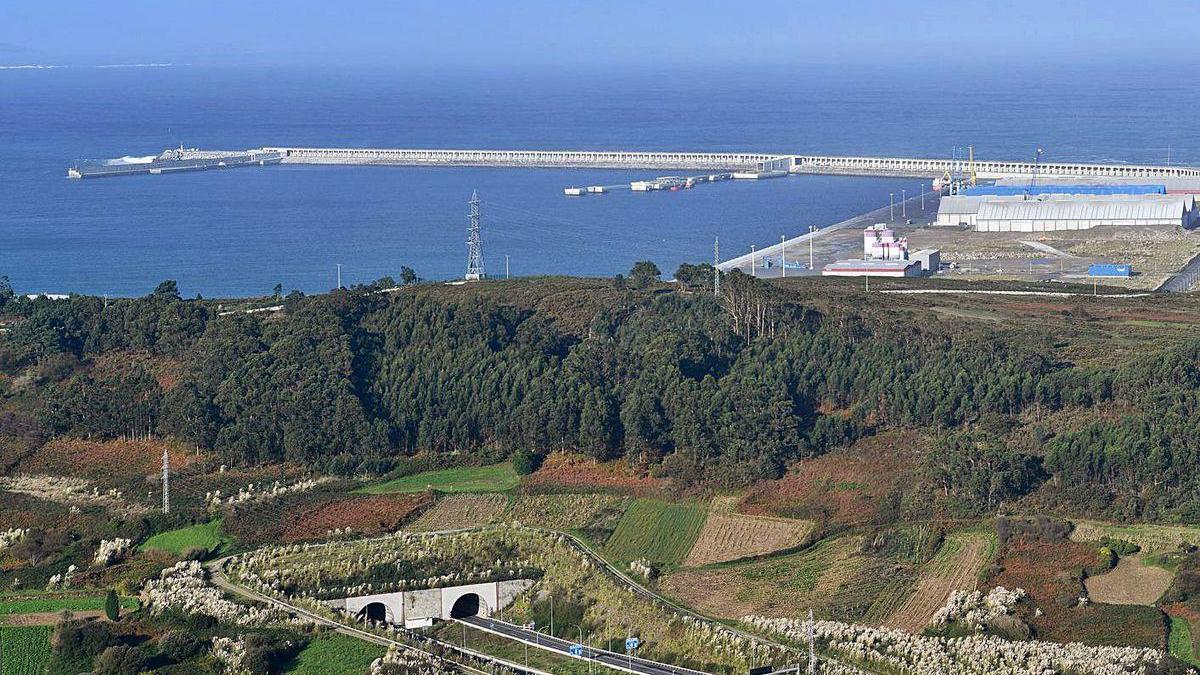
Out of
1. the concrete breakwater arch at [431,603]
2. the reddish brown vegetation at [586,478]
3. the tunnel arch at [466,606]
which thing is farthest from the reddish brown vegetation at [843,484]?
the tunnel arch at [466,606]

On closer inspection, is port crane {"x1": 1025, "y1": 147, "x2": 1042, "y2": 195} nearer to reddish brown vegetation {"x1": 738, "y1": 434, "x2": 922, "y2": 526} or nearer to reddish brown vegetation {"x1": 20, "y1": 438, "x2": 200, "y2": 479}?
reddish brown vegetation {"x1": 738, "y1": 434, "x2": 922, "y2": 526}

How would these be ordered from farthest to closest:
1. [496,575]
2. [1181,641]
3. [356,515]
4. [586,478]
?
[586,478], [356,515], [496,575], [1181,641]

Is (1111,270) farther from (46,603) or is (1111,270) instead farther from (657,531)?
(46,603)

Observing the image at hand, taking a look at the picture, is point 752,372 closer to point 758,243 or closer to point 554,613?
point 554,613

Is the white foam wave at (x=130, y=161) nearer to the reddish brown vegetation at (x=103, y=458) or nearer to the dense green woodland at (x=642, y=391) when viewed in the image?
the dense green woodland at (x=642, y=391)

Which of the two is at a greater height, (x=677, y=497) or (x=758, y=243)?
(x=758, y=243)

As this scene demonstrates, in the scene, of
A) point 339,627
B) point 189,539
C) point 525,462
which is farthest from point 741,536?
point 189,539

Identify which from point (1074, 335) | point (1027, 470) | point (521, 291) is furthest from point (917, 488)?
point (521, 291)
